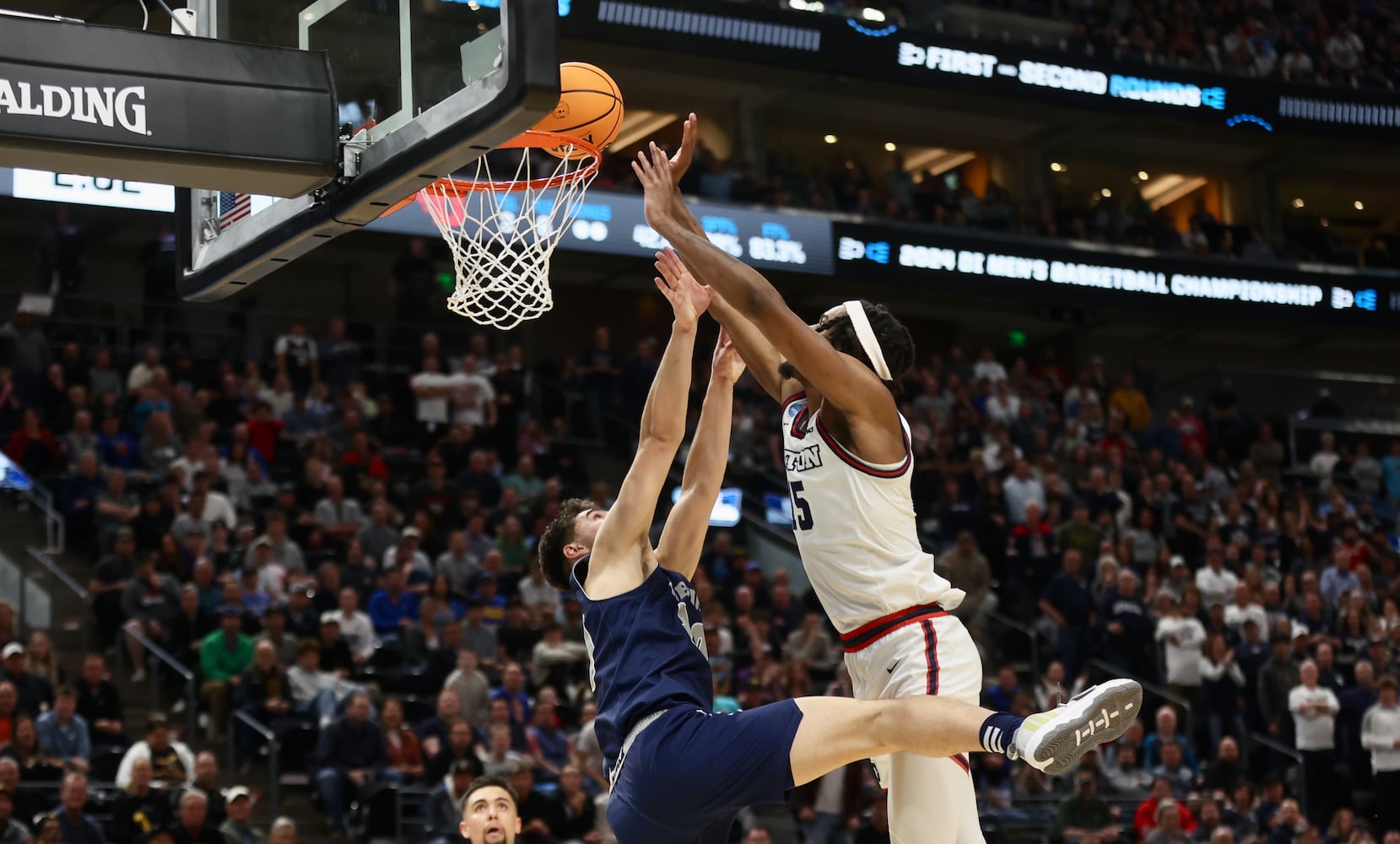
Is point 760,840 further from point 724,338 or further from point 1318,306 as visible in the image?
point 1318,306

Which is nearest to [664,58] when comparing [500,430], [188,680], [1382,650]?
[500,430]

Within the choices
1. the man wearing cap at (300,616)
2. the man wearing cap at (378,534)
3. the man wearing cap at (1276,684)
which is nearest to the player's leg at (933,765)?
the man wearing cap at (300,616)

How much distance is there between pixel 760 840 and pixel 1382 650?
8.74 meters

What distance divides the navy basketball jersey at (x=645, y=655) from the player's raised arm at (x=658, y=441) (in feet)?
0.55

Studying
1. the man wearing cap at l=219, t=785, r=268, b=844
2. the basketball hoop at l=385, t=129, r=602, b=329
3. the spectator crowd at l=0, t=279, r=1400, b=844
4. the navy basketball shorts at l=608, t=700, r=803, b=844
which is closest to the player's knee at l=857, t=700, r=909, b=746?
the navy basketball shorts at l=608, t=700, r=803, b=844

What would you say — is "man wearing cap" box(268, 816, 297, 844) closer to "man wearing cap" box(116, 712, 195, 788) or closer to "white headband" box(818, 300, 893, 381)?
"man wearing cap" box(116, 712, 195, 788)

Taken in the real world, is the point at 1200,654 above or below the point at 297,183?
below

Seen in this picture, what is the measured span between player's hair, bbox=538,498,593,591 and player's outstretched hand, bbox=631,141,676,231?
0.99 metres

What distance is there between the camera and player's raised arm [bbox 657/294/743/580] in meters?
5.97

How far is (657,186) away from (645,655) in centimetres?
158

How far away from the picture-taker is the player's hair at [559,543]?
6.06 metres

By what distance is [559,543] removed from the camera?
19.9ft

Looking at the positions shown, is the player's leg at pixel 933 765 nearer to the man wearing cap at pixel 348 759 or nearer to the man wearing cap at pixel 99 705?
the man wearing cap at pixel 348 759

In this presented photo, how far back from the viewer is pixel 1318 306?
26500mm
